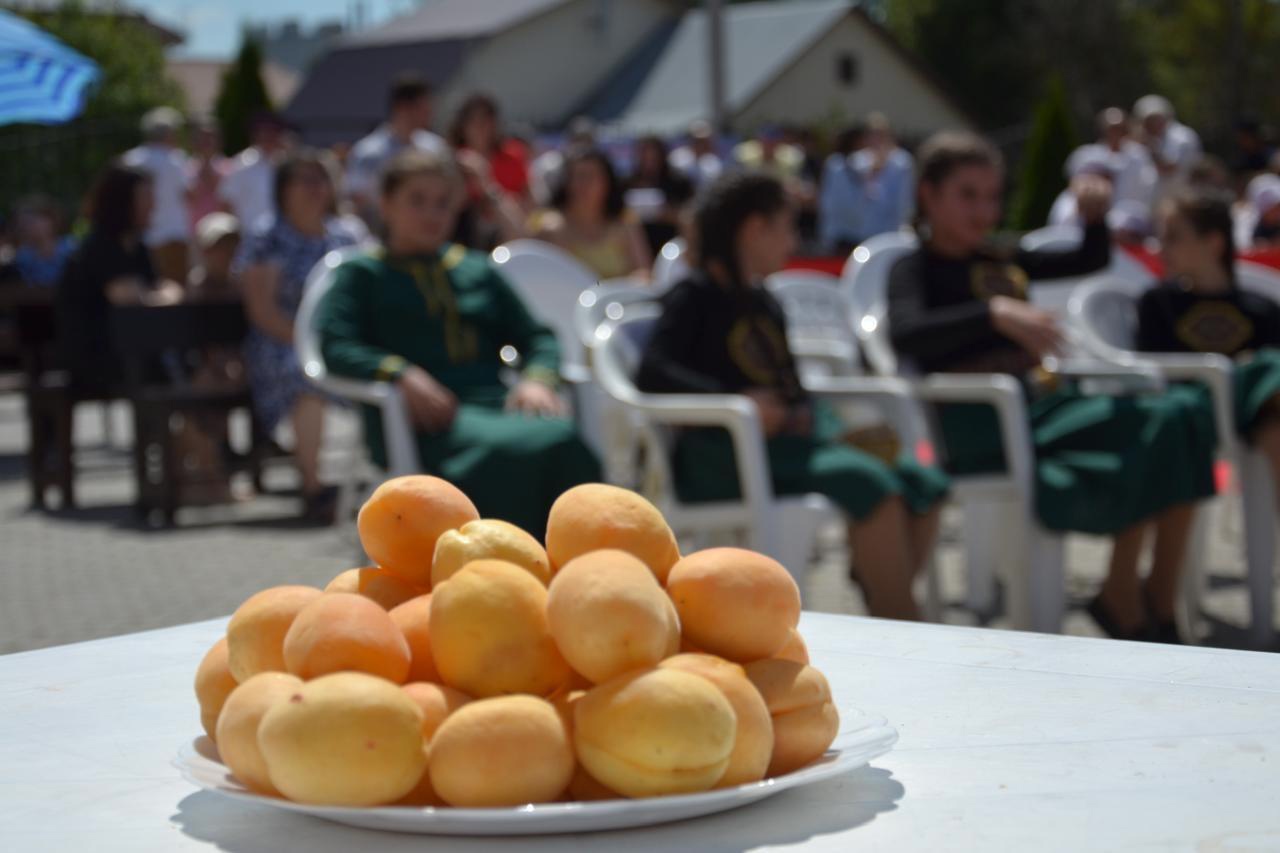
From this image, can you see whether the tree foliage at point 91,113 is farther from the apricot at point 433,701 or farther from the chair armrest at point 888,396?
the apricot at point 433,701

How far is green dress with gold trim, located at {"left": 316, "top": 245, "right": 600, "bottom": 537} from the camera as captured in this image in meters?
4.78

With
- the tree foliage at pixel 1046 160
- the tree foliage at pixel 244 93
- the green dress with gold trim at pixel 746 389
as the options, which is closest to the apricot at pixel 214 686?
the green dress with gold trim at pixel 746 389

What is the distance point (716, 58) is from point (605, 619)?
16.7 metres

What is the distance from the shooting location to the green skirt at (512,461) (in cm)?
474

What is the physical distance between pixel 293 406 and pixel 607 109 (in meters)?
43.7

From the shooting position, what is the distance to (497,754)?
3.73ft

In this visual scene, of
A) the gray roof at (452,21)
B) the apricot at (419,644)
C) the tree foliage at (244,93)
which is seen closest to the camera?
the apricot at (419,644)

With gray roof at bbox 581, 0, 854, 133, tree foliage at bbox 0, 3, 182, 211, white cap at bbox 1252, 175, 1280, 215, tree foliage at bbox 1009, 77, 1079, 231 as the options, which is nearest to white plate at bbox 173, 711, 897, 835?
white cap at bbox 1252, 175, 1280, 215

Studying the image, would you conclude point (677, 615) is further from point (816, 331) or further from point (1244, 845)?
point (816, 331)

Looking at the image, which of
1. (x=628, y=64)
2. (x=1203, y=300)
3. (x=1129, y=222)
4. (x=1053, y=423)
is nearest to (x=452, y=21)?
(x=628, y=64)

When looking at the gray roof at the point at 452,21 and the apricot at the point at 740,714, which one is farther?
the gray roof at the point at 452,21

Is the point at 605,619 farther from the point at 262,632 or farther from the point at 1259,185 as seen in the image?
the point at 1259,185

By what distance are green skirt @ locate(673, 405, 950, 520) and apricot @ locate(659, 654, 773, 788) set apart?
10.7 feet

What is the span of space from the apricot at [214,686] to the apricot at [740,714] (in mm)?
350
